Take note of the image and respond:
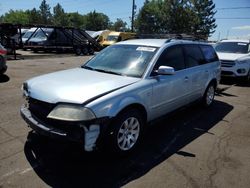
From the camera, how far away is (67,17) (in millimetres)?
106062

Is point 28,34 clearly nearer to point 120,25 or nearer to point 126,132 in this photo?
point 126,132

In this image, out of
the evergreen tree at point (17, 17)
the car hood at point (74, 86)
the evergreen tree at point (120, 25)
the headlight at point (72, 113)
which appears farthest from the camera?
the evergreen tree at point (120, 25)

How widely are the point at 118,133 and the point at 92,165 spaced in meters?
0.56

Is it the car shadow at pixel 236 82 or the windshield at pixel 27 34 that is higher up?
the windshield at pixel 27 34

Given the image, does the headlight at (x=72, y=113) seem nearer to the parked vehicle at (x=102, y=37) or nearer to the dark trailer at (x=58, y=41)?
the dark trailer at (x=58, y=41)

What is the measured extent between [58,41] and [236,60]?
50.8 feet

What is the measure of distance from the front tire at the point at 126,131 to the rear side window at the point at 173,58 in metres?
1.01

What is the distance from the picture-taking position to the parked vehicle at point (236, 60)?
10453 millimetres

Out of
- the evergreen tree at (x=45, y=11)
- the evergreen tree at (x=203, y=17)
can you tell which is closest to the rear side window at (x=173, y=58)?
the evergreen tree at (x=203, y=17)

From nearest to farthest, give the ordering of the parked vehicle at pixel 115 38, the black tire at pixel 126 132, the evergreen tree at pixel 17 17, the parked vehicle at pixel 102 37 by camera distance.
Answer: the black tire at pixel 126 132 < the parked vehicle at pixel 115 38 < the parked vehicle at pixel 102 37 < the evergreen tree at pixel 17 17

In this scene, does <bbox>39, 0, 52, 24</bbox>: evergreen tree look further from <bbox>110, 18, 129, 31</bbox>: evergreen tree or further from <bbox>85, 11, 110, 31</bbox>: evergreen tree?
<bbox>110, 18, 129, 31</bbox>: evergreen tree

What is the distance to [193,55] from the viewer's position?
606 centimetres

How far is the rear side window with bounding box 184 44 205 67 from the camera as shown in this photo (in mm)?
5767

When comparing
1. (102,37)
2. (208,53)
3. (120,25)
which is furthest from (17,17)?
(208,53)
